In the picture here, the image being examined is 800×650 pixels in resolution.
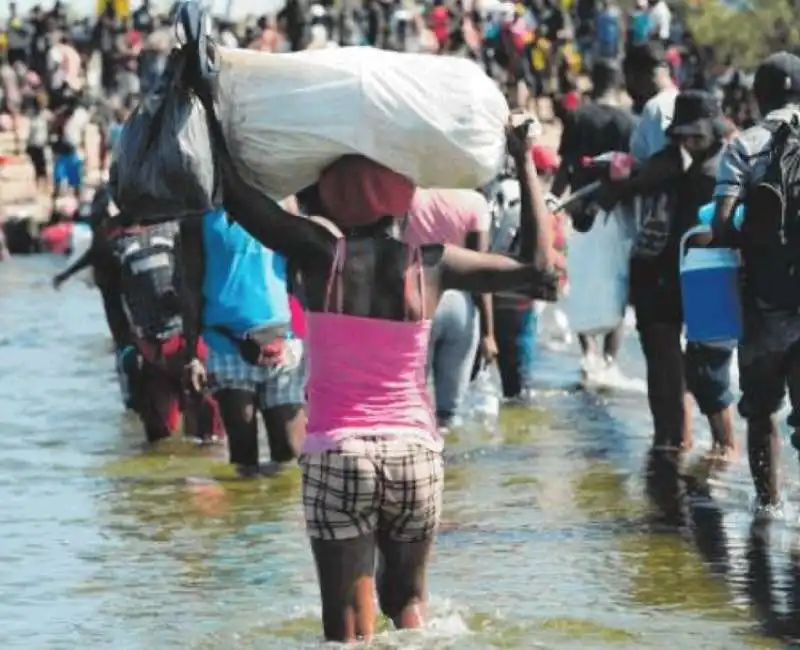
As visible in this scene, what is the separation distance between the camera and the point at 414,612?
6547 millimetres

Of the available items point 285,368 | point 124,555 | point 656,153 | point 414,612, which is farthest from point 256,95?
point 656,153

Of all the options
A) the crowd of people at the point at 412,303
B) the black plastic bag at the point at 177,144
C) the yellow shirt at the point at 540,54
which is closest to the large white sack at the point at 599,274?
the crowd of people at the point at 412,303

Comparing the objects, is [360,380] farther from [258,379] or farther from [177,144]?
[258,379]

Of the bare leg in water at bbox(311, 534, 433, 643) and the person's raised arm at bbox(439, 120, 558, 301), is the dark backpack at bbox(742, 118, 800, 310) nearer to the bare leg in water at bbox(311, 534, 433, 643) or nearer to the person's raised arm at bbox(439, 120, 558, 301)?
the person's raised arm at bbox(439, 120, 558, 301)

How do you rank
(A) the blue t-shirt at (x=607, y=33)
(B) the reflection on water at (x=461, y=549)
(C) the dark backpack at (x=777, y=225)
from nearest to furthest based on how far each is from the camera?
1. (B) the reflection on water at (x=461, y=549)
2. (C) the dark backpack at (x=777, y=225)
3. (A) the blue t-shirt at (x=607, y=33)

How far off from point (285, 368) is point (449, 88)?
390 centimetres

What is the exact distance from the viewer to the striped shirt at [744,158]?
9078 millimetres

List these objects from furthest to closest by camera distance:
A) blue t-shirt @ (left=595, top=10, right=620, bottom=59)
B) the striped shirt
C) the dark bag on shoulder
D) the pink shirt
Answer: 1. blue t-shirt @ (left=595, top=10, right=620, bottom=59)
2. the pink shirt
3. the dark bag on shoulder
4. the striped shirt

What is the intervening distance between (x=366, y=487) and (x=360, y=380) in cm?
27

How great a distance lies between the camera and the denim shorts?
10648mm

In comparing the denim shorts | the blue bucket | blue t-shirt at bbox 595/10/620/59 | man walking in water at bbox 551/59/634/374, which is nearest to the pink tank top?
the blue bucket

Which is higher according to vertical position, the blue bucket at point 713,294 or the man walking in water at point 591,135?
the man walking in water at point 591,135

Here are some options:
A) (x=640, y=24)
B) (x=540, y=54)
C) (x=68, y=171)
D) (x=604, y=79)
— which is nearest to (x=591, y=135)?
(x=604, y=79)

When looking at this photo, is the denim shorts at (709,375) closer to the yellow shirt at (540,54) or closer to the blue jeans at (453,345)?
the blue jeans at (453,345)
